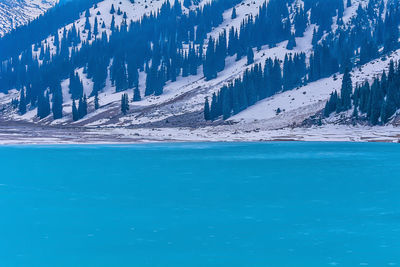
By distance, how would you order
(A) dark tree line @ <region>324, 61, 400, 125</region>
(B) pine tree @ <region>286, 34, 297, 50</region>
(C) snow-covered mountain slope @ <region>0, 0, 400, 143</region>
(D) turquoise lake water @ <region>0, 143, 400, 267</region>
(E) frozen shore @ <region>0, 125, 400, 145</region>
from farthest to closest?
1. (B) pine tree @ <region>286, 34, 297, 50</region>
2. (C) snow-covered mountain slope @ <region>0, 0, 400, 143</region>
3. (A) dark tree line @ <region>324, 61, 400, 125</region>
4. (E) frozen shore @ <region>0, 125, 400, 145</region>
5. (D) turquoise lake water @ <region>0, 143, 400, 267</region>

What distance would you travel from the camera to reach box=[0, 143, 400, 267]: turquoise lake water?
21.7m

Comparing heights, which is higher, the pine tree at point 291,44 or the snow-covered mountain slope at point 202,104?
the pine tree at point 291,44

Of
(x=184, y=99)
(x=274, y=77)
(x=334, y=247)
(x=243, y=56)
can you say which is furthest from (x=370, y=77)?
(x=334, y=247)

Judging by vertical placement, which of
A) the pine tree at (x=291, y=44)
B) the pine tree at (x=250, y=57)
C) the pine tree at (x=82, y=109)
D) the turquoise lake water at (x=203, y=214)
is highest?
the pine tree at (x=291, y=44)

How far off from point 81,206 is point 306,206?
12579 mm

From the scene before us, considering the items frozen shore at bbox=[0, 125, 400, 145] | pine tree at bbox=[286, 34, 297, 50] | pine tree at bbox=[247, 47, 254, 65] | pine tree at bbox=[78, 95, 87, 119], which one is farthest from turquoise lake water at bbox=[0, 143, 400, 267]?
pine tree at bbox=[286, 34, 297, 50]

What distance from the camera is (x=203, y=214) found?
2872cm

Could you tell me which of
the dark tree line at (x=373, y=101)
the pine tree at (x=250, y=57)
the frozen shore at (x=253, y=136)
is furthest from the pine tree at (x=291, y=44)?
the dark tree line at (x=373, y=101)

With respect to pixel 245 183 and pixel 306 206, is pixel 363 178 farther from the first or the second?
pixel 306 206

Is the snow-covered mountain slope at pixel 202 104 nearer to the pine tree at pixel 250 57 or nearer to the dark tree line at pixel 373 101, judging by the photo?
the pine tree at pixel 250 57

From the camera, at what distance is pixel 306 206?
1200 inches

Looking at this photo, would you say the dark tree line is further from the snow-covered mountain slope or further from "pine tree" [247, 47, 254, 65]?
"pine tree" [247, 47, 254, 65]

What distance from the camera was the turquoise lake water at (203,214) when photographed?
71.3 feet

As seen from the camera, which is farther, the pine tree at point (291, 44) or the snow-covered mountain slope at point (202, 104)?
the pine tree at point (291, 44)
